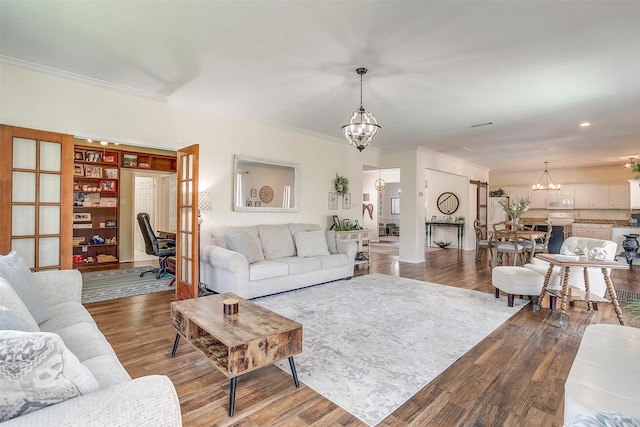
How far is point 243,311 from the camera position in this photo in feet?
8.17

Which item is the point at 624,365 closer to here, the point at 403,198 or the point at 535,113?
the point at 535,113

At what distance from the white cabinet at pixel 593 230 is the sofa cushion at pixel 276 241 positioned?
9.39 metres

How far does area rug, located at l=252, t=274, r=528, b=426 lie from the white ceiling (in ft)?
8.94

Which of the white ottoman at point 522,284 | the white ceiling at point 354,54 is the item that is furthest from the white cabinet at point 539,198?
the white ottoman at point 522,284

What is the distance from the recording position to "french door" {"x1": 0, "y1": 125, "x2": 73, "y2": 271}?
3.26 metres

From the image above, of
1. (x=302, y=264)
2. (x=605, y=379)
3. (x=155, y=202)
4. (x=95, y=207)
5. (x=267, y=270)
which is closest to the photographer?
(x=605, y=379)

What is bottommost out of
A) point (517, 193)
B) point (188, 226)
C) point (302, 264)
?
point (302, 264)

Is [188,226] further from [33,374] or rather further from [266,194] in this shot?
[33,374]

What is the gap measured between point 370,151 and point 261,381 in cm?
630

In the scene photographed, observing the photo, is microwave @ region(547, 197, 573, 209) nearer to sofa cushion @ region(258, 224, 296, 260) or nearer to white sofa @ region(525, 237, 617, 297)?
white sofa @ region(525, 237, 617, 297)

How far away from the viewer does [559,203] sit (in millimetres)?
10617

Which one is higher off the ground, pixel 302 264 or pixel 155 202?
pixel 155 202

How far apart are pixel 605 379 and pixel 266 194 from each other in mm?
4817

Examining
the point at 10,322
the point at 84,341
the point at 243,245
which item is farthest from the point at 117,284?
the point at 10,322
